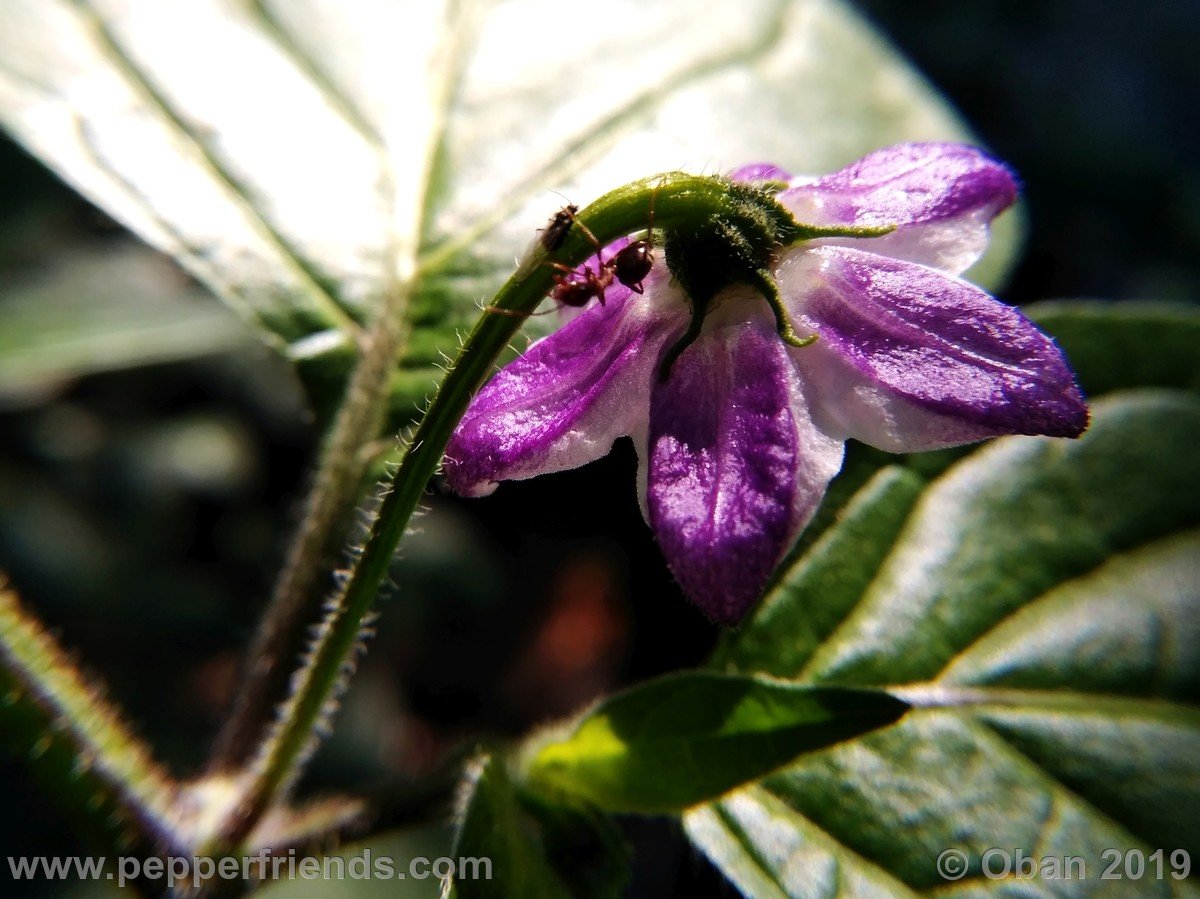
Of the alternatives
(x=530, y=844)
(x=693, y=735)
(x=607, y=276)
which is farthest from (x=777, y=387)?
(x=530, y=844)

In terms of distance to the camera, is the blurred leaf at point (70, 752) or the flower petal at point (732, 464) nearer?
the flower petal at point (732, 464)

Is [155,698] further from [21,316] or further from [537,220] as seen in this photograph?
[537,220]

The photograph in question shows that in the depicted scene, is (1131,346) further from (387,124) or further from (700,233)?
(387,124)

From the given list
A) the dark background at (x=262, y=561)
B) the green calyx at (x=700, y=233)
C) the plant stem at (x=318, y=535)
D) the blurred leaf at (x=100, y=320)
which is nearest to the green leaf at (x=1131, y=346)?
the green calyx at (x=700, y=233)

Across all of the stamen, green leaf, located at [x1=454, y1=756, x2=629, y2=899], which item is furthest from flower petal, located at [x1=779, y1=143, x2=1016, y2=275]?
green leaf, located at [x1=454, y1=756, x2=629, y2=899]

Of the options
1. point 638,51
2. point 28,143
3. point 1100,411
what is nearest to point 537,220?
point 638,51

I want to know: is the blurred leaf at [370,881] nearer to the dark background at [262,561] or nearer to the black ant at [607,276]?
the dark background at [262,561]

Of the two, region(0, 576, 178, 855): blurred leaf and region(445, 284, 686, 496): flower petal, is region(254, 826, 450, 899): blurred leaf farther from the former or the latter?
region(445, 284, 686, 496): flower petal
